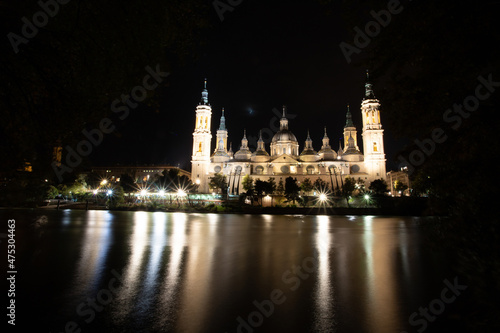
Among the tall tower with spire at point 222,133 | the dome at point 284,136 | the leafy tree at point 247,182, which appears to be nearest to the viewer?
the leafy tree at point 247,182

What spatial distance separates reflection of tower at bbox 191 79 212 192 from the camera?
74312 mm

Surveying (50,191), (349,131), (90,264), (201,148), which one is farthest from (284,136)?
(90,264)

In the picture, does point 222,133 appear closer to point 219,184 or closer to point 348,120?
point 219,184

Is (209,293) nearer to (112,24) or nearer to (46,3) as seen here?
(112,24)

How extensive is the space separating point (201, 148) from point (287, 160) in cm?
2606

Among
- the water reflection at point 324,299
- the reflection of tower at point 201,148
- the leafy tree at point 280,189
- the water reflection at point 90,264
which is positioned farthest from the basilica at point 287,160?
the water reflection at point 324,299

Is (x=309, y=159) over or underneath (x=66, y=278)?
over

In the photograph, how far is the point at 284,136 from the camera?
80188 millimetres

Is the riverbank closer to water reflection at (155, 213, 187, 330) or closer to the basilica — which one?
water reflection at (155, 213, 187, 330)

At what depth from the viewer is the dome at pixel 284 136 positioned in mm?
80000

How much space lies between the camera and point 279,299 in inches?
192

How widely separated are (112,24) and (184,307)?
16.0 ft

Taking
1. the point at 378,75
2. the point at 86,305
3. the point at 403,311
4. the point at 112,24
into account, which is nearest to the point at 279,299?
the point at 403,311

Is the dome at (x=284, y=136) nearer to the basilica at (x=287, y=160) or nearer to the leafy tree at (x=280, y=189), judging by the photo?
the basilica at (x=287, y=160)
